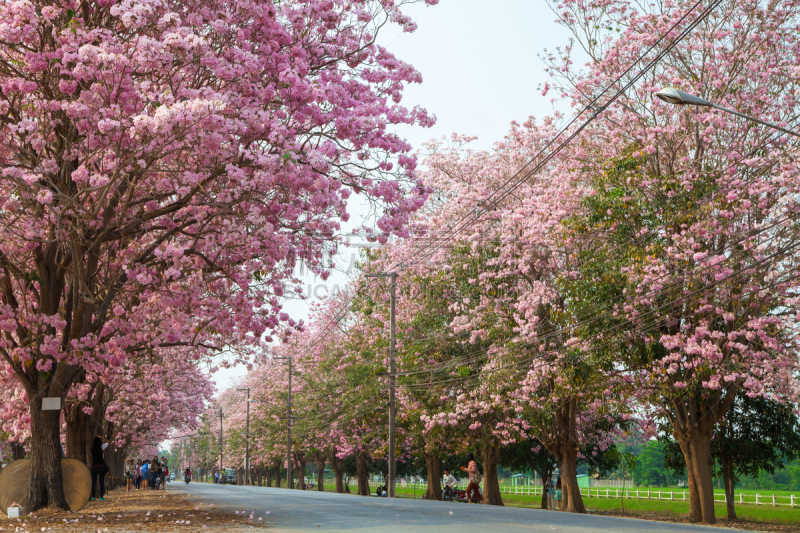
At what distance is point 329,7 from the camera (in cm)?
1141

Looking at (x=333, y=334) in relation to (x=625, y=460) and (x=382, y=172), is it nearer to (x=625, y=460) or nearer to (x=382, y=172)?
(x=625, y=460)

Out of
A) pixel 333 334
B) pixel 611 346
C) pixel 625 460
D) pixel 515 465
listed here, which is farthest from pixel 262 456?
pixel 611 346

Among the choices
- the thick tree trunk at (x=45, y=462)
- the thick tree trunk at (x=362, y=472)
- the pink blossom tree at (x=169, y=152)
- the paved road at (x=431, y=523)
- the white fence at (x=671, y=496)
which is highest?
the pink blossom tree at (x=169, y=152)

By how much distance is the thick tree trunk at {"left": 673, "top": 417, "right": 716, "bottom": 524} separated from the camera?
2052 centimetres

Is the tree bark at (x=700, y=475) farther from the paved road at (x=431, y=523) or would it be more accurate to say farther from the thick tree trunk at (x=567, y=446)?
the paved road at (x=431, y=523)

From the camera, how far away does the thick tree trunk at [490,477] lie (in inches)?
1229

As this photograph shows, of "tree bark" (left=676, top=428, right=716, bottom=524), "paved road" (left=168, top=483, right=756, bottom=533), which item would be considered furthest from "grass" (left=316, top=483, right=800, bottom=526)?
"paved road" (left=168, top=483, right=756, bottom=533)

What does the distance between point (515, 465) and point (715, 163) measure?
23.1 m

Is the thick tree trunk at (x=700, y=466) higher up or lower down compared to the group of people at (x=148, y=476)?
higher up

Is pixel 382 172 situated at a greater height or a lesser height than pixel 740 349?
greater

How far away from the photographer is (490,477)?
105 ft

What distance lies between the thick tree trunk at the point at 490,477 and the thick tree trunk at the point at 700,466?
32.9 feet

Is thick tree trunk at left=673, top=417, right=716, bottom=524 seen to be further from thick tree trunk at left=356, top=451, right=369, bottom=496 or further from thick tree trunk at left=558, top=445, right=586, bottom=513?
thick tree trunk at left=356, top=451, right=369, bottom=496

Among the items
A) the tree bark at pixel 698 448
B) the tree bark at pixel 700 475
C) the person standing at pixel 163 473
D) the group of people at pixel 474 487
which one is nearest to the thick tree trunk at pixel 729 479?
the group of people at pixel 474 487
